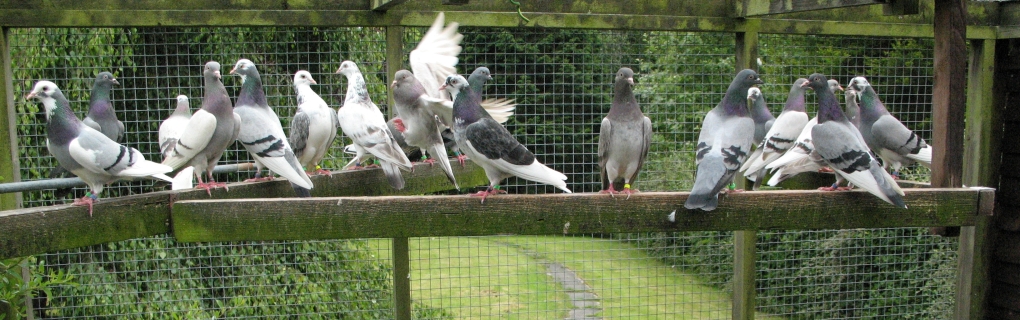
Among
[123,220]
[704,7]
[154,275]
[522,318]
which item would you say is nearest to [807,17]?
[704,7]

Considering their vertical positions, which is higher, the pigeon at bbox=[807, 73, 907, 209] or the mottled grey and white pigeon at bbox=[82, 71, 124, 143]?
the mottled grey and white pigeon at bbox=[82, 71, 124, 143]

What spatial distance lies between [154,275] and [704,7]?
11.3 ft

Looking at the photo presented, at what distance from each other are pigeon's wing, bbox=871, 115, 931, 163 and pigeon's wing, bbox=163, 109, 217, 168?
9.76ft

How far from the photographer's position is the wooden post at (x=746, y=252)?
405 cm

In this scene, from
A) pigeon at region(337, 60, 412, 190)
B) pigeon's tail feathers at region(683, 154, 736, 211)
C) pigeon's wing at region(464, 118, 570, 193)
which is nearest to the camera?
pigeon's tail feathers at region(683, 154, 736, 211)

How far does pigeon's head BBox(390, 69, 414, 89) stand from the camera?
356 centimetres

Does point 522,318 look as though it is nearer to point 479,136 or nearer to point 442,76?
point 442,76

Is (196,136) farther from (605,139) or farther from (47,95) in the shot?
(605,139)

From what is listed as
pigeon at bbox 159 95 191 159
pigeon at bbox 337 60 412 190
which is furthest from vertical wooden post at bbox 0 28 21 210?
pigeon at bbox 337 60 412 190

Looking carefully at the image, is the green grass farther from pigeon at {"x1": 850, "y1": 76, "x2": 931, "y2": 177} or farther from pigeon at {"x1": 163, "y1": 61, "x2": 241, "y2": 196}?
pigeon at {"x1": 163, "y1": 61, "x2": 241, "y2": 196}

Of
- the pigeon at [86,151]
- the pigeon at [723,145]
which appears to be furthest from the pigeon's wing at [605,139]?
the pigeon at [86,151]

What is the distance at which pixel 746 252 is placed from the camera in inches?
160

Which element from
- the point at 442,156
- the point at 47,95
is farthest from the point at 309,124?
the point at 47,95

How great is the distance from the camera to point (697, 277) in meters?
5.03
